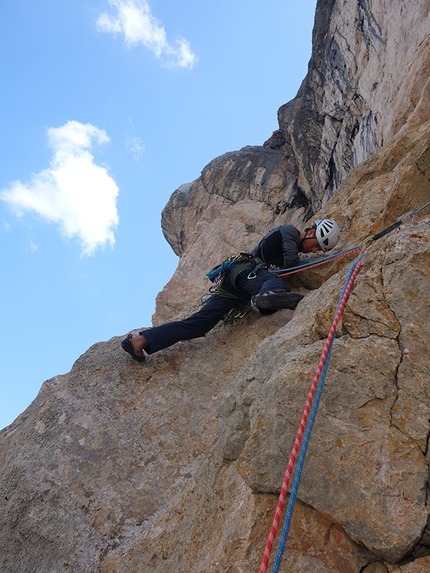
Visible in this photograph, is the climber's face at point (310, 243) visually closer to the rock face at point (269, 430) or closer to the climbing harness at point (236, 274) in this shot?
the rock face at point (269, 430)

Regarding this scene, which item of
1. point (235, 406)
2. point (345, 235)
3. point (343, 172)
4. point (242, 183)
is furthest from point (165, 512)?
point (242, 183)

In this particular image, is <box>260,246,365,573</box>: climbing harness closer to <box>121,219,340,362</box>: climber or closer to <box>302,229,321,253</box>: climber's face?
<box>121,219,340,362</box>: climber

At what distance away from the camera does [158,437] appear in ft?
17.6

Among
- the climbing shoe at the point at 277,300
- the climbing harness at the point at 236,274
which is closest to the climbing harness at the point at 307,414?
the climbing shoe at the point at 277,300

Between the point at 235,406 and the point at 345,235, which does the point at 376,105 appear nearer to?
the point at 345,235

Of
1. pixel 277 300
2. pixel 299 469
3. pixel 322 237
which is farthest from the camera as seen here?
pixel 322 237

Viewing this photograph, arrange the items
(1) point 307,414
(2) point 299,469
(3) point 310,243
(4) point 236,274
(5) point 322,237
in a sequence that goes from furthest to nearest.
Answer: (3) point 310,243 → (5) point 322,237 → (4) point 236,274 → (1) point 307,414 → (2) point 299,469

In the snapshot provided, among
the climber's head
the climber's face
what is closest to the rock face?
the climber's head

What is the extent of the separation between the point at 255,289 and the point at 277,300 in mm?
512

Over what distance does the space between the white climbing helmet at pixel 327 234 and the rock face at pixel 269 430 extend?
0.62ft

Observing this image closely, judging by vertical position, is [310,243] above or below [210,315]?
below

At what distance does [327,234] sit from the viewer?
664 centimetres

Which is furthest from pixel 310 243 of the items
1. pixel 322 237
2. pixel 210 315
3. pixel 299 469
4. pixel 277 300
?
pixel 299 469

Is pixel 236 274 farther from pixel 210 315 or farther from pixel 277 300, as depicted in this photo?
pixel 277 300
